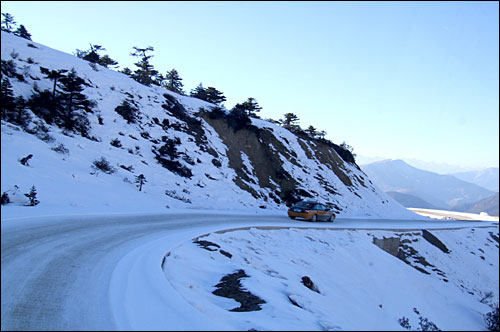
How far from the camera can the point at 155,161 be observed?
2147cm

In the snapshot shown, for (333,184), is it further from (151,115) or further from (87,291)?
(87,291)

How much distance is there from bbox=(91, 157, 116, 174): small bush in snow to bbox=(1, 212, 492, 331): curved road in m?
7.37

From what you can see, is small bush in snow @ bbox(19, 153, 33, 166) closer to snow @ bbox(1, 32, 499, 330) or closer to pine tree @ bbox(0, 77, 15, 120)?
snow @ bbox(1, 32, 499, 330)

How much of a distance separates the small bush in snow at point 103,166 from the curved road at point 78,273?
7.37 m

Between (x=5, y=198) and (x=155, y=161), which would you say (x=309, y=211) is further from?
(x=5, y=198)

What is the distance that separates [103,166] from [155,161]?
4.70m

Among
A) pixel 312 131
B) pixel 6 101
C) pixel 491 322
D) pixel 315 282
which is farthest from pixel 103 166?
pixel 312 131

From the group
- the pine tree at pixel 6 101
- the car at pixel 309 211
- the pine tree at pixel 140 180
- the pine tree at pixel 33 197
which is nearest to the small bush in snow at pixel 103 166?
the pine tree at pixel 140 180

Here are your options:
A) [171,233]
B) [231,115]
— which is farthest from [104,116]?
[171,233]

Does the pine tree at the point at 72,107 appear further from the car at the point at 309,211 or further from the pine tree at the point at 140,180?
the car at the point at 309,211

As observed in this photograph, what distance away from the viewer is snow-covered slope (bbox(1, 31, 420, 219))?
1296 centimetres

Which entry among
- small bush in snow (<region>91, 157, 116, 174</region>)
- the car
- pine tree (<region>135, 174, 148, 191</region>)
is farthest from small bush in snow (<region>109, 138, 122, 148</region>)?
the car

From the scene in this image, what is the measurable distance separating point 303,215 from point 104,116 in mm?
15568

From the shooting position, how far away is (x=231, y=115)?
3275cm
